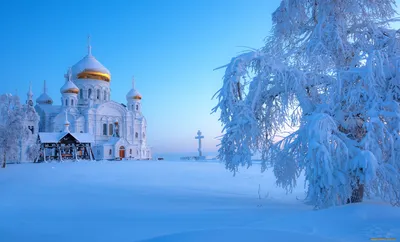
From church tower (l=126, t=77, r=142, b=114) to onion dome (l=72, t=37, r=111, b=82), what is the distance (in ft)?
14.4

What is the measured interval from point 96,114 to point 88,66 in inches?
352

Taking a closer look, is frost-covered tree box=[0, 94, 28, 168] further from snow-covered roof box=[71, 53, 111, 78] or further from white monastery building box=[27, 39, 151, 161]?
snow-covered roof box=[71, 53, 111, 78]

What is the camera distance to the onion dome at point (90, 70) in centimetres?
4909

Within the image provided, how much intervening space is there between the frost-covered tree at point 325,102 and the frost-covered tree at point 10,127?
24.4m

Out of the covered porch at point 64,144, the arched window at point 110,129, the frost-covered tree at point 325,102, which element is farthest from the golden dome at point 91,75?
the frost-covered tree at point 325,102

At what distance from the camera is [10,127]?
86.1 ft

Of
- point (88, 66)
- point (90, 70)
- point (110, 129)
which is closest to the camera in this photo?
point (110, 129)

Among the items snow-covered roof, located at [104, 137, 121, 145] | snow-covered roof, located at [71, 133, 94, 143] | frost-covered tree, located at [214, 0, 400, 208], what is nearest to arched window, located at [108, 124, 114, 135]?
snow-covered roof, located at [104, 137, 121, 145]

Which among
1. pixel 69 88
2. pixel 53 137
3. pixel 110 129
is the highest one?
pixel 69 88

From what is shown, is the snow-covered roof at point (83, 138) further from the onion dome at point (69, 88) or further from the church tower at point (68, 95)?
the onion dome at point (69, 88)

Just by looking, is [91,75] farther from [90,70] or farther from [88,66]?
[88,66]

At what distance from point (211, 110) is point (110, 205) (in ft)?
12.0

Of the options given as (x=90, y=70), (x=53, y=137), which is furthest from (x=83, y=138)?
(x=90, y=70)

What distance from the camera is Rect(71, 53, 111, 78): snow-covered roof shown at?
162 ft
